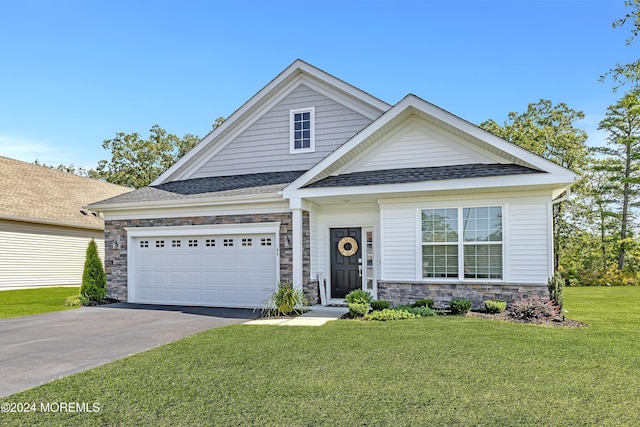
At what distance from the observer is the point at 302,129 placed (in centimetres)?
1393

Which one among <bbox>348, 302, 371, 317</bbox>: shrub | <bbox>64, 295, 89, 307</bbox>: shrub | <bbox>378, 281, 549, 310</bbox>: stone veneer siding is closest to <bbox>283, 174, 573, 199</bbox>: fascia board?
<bbox>378, 281, 549, 310</bbox>: stone veneer siding

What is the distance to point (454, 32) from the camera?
1330 cm

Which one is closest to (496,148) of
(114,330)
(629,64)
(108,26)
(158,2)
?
(629,64)

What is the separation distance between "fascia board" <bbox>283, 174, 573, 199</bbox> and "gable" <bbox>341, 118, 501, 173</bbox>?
1.12 m

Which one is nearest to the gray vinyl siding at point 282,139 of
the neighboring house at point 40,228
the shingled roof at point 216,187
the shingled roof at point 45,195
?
the shingled roof at point 216,187

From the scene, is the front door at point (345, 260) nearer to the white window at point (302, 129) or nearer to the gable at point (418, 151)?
the gable at point (418, 151)

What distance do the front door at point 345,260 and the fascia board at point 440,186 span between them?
1808 mm

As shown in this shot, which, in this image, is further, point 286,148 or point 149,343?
point 286,148

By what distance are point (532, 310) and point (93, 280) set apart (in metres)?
12.1

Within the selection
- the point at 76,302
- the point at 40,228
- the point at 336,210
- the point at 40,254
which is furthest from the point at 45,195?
the point at 336,210

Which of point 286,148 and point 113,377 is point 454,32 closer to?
point 286,148

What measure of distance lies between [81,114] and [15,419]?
842 inches

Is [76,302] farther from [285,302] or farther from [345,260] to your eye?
[345,260]

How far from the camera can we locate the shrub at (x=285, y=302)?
404 inches
